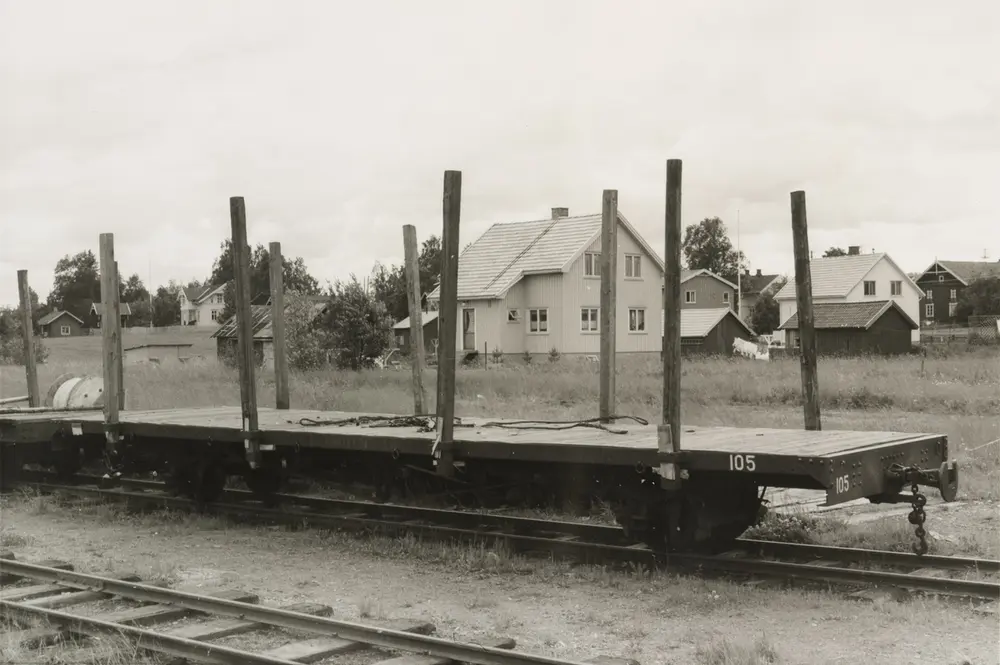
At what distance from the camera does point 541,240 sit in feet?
161

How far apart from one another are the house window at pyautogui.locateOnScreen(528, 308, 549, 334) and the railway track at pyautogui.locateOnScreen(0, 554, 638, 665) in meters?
39.3

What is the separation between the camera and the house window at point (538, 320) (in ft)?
153

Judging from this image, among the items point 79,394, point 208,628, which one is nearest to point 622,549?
point 208,628

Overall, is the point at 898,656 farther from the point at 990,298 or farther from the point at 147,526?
the point at 990,298

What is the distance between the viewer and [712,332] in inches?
2192

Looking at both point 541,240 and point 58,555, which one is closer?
point 58,555

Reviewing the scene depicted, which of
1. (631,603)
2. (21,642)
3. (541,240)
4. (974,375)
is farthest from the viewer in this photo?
(541,240)

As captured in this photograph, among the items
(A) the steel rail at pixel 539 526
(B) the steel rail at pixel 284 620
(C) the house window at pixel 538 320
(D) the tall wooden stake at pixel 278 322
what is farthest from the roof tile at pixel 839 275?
(B) the steel rail at pixel 284 620

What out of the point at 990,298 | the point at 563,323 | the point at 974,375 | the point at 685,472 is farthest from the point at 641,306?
the point at 685,472

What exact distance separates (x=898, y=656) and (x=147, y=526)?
7.73 metres

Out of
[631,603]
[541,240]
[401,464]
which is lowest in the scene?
[631,603]

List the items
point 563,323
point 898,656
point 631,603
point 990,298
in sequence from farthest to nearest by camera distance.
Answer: point 990,298
point 563,323
point 631,603
point 898,656

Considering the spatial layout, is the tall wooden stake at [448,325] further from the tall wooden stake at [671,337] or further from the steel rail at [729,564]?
the tall wooden stake at [671,337]

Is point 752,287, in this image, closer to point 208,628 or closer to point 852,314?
point 852,314
